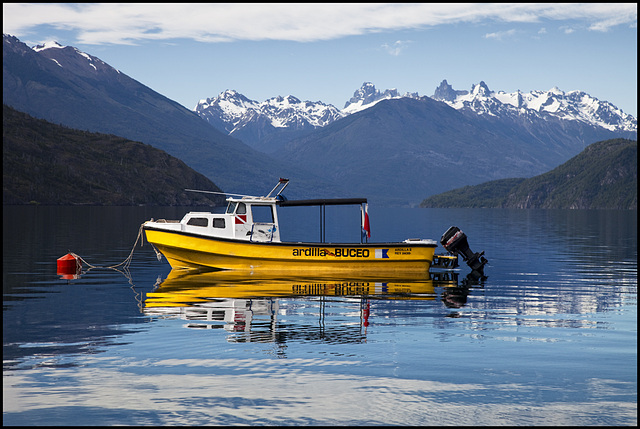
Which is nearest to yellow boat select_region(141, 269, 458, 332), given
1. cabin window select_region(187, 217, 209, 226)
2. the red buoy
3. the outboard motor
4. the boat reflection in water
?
the boat reflection in water

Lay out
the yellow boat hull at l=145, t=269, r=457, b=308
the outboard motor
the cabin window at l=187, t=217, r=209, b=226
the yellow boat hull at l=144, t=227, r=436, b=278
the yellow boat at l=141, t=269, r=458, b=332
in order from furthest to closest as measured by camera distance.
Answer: the cabin window at l=187, t=217, r=209, b=226, the outboard motor, the yellow boat hull at l=144, t=227, r=436, b=278, the yellow boat hull at l=145, t=269, r=457, b=308, the yellow boat at l=141, t=269, r=458, b=332

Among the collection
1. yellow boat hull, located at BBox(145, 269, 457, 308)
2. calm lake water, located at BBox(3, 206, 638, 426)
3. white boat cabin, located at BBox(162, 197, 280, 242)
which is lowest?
calm lake water, located at BBox(3, 206, 638, 426)

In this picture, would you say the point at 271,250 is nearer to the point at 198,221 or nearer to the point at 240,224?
the point at 240,224

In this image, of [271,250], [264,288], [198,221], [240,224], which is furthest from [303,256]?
[198,221]

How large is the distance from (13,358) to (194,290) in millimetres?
16165

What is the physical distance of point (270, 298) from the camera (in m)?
32.9

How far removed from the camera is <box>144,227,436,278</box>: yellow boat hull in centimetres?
4275

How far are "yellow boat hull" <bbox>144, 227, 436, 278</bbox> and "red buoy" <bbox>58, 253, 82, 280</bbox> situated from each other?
19.1ft

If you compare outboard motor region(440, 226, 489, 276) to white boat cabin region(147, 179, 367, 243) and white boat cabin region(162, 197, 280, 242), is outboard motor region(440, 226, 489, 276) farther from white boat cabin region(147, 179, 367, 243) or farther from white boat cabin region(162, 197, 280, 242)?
white boat cabin region(162, 197, 280, 242)

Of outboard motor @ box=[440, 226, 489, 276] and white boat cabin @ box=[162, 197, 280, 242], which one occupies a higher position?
white boat cabin @ box=[162, 197, 280, 242]

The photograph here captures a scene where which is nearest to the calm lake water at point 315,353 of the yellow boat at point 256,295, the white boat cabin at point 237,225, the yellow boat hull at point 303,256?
the yellow boat at point 256,295

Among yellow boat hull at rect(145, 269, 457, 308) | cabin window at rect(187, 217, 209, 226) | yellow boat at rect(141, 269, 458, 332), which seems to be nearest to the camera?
yellow boat at rect(141, 269, 458, 332)

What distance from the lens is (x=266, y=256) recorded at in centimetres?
4300

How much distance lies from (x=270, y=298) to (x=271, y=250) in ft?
32.8
